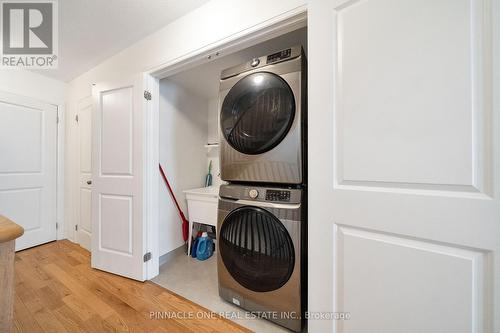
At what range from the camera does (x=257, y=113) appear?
127 centimetres

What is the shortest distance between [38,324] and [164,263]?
3.18ft

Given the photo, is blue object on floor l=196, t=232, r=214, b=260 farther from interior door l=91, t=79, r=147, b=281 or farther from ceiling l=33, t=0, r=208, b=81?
ceiling l=33, t=0, r=208, b=81

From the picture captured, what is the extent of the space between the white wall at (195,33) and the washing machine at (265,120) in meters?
0.22

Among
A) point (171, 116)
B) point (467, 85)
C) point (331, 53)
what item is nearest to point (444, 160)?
point (467, 85)

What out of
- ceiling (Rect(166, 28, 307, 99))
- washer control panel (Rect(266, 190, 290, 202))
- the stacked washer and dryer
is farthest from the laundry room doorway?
washer control panel (Rect(266, 190, 290, 202))

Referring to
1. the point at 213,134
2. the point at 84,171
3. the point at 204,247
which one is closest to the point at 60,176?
the point at 84,171

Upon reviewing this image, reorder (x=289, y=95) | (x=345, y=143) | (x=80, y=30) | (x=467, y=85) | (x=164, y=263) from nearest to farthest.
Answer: (x=467, y=85) < (x=345, y=143) < (x=289, y=95) < (x=80, y=30) < (x=164, y=263)

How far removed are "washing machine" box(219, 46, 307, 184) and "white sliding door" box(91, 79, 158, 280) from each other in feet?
2.96

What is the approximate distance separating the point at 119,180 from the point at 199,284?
48.8 inches

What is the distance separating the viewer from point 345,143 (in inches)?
34.0

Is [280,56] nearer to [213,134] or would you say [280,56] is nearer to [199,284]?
[213,134]

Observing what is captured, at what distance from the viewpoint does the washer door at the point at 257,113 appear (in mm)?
1172

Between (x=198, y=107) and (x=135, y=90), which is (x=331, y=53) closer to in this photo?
(x=135, y=90)

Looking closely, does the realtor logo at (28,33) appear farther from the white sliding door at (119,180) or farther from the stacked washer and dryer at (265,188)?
the stacked washer and dryer at (265,188)
